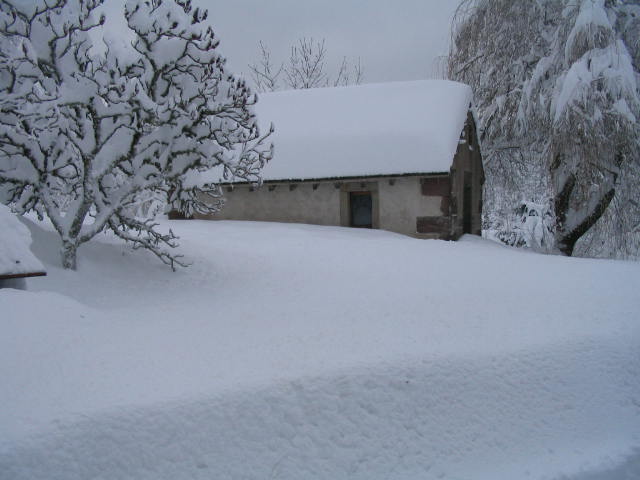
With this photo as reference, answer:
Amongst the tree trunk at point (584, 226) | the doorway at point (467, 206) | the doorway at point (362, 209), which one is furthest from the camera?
the doorway at point (467, 206)

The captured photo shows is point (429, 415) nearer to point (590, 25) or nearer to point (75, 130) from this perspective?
point (75, 130)

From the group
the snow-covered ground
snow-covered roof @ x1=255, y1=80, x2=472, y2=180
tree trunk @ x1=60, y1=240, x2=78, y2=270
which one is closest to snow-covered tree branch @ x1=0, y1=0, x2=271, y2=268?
tree trunk @ x1=60, y1=240, x2=78, y2=270

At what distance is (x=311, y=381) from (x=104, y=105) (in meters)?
Answer: 4.18

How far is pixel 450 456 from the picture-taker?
369 centimetres

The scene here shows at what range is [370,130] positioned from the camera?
11.6 meters

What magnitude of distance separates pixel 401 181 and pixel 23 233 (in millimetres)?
8057

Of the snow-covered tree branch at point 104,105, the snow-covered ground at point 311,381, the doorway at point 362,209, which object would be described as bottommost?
the snow-covered ground at point 311,381

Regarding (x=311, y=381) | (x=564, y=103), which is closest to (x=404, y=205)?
(x=564, y=103)

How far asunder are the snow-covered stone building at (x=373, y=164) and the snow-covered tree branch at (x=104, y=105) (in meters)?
5.04

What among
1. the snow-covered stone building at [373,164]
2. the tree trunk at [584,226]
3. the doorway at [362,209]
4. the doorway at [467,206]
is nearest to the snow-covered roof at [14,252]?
the snow-covered stone building at [373,164]

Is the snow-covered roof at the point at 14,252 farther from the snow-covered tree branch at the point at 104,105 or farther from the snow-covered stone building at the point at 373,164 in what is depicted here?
the snow-covered stone building at the point at 373,164

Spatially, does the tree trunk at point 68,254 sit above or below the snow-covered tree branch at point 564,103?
below

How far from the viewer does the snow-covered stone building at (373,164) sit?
35.4 feet

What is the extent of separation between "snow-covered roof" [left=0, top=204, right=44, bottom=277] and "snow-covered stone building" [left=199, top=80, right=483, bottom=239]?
7148mm
